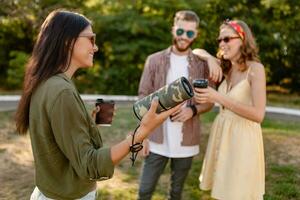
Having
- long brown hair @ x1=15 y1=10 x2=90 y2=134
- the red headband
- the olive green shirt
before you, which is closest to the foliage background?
the red headband

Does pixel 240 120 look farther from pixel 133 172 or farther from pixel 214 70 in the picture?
pixel 133 172

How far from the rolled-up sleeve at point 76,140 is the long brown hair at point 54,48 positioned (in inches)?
6.5

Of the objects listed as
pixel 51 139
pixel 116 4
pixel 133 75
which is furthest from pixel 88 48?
pixel 133 75

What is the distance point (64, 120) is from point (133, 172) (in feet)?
12.2

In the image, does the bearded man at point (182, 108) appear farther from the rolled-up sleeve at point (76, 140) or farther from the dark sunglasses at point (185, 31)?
the rolled-up sleeve at point (76, 140)

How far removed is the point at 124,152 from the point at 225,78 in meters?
1.76

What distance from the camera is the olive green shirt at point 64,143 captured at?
1761 mm

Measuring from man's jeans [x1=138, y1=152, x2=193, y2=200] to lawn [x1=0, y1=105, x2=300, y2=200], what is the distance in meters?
1.03

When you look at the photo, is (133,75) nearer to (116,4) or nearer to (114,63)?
(114,63)

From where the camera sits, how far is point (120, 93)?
14547 millimetres

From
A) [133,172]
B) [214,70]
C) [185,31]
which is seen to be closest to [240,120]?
[214,70]

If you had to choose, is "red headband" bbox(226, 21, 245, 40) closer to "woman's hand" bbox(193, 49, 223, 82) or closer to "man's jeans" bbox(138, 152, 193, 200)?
"woman's hand" bbox(193, 49, 223, 82)

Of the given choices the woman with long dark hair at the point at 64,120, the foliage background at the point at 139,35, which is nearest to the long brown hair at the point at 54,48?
the woman with long dark hair at the point at 64,120

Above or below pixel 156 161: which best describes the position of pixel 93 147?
above
